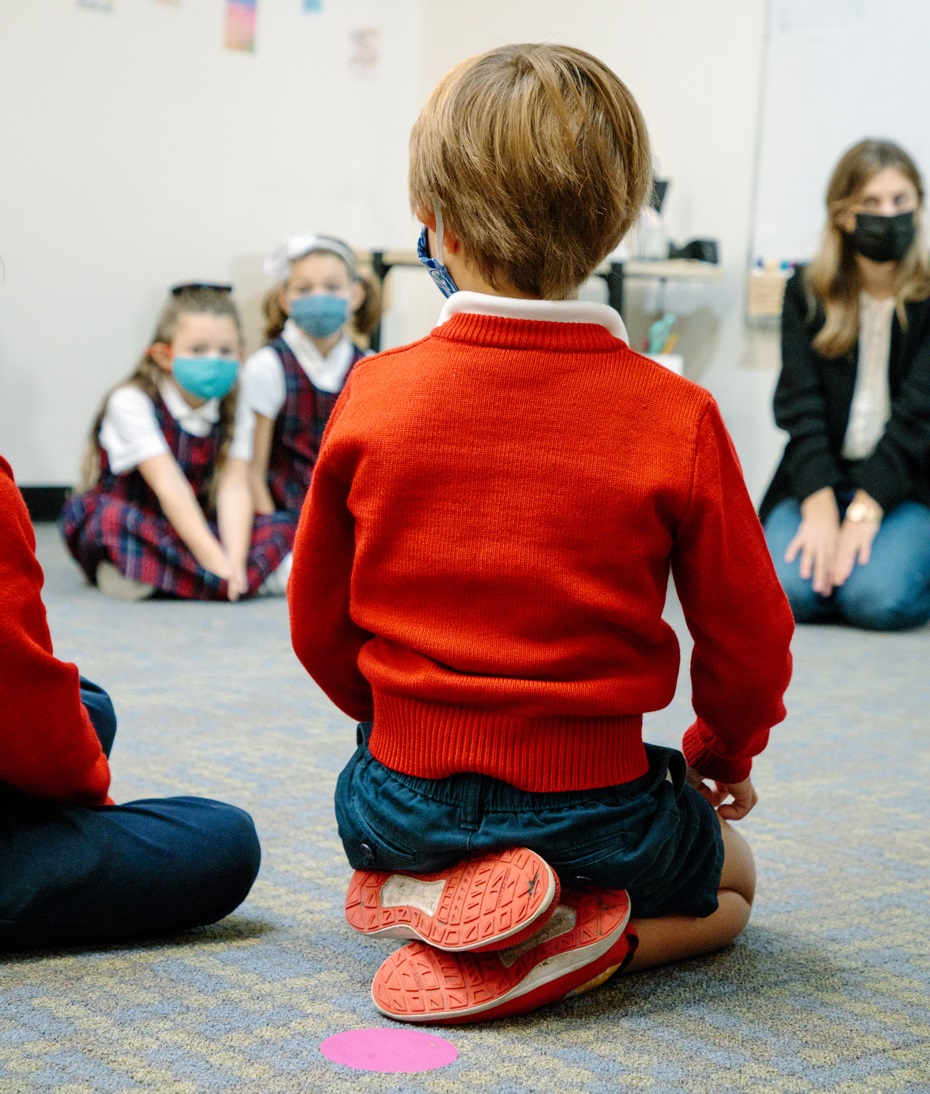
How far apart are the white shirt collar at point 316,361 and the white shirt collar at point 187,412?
0.79 feet

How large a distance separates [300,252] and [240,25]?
951mm

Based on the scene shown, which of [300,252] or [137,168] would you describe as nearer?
[300,252]

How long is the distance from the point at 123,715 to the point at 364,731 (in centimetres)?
73

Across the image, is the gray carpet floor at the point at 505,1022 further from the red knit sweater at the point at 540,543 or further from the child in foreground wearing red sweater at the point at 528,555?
the red knit sweater at the point at 540,543

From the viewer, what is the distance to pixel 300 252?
2986 mm

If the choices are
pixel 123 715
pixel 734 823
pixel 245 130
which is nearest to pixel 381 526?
pixel 734 823

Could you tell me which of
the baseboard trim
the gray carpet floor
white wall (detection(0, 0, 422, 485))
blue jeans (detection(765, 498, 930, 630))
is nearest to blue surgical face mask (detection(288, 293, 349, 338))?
white wall (detection(0, 0, 422, 485))

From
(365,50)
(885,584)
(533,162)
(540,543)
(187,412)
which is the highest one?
(365,50)

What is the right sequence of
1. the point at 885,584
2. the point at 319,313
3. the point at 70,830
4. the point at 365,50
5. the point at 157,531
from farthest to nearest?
the point at 365,50 → the point at 319,313 → the point at 157,531 → the point at 885,584 → the point at 70,830

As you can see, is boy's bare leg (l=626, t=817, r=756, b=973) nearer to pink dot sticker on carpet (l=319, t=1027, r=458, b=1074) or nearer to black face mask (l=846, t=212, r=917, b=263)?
pink dot sticker on carpet (l=319, t=1027, r=458, b=1074)

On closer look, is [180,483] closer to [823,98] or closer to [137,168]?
[137,168]

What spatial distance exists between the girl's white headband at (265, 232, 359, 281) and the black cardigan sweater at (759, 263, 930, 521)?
0.94m

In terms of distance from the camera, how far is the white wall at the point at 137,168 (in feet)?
10.8

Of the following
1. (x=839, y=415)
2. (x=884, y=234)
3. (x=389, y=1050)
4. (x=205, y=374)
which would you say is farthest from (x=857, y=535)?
(x=389, y=1050)
